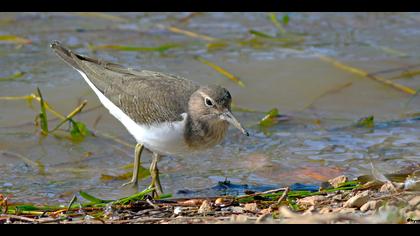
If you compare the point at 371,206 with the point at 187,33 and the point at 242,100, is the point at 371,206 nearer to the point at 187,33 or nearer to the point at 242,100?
the point at 242,100

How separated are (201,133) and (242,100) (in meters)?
2.59

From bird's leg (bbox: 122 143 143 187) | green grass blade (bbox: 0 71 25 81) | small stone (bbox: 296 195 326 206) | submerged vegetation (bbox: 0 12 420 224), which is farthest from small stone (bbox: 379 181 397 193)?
green grass blade (bbox: 0 71 25 81)

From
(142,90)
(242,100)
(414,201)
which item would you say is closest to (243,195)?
(142,90)

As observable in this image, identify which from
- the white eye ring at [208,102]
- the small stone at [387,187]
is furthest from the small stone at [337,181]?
the white eye ring at [208,102]

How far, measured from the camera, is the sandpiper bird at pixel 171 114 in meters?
6.47

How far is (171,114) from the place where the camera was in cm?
655

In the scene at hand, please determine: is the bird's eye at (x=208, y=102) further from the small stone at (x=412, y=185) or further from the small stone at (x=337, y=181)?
the small stone at (x=412, y=185)

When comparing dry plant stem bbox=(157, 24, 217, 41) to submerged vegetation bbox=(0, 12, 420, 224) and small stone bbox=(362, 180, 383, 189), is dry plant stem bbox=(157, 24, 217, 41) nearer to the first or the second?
submerged vegetation bbox=(0, 12, 420, 224)

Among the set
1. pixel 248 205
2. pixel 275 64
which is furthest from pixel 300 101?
pixel 248 205

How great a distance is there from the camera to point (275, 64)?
1001 cm

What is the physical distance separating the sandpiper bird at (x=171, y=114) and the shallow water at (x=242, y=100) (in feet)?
1.53

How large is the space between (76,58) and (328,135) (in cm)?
249

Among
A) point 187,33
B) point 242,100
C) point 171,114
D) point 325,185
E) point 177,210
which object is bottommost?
point 325,185

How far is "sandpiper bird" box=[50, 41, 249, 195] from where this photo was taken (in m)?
6.47
